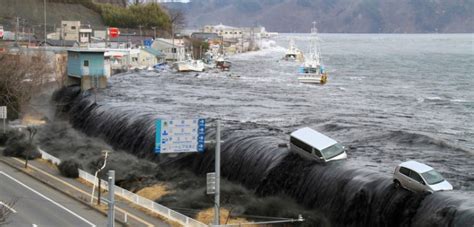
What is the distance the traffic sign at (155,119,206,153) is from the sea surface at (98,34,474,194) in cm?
1021

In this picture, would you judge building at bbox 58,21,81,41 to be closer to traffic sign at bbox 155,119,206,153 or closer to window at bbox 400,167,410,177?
window at bbox 400,167,410,177

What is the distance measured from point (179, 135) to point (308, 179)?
9590mm

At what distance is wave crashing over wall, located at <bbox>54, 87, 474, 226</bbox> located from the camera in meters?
25.4

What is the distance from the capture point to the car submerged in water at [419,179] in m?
26.1

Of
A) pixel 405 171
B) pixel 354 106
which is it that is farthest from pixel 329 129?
pixel 405 171

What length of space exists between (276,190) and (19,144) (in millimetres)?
16166

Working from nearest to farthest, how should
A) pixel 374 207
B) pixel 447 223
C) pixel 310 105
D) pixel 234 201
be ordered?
pixel 447 223
pixel 374 207
pixel 234 201
pixel 310 105

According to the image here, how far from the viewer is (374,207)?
27.3 m

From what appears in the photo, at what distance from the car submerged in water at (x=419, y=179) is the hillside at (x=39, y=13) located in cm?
→ 11211

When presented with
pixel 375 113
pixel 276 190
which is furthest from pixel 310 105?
pixel 276 190

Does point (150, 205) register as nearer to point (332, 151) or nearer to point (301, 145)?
point (301, 145)

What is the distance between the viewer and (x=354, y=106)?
6097 cm

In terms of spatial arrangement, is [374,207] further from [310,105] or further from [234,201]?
[310,105]

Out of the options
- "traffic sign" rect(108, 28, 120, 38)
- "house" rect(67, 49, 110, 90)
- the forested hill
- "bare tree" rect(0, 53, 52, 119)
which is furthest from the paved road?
the forested hill
